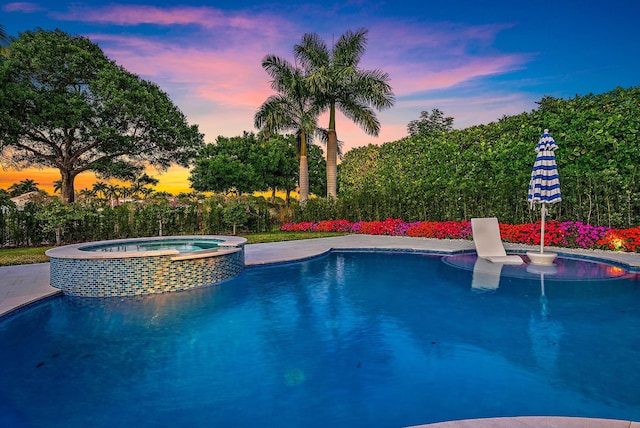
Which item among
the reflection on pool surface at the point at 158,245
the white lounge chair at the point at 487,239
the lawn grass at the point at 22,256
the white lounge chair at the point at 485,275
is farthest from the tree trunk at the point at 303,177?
the white lounge chair at the point at 485,275

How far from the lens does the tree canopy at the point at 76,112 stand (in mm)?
18000

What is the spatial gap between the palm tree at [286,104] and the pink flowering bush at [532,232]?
240 inches

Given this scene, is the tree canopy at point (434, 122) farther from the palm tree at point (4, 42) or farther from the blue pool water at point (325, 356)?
the palm tree at point (4, 42)

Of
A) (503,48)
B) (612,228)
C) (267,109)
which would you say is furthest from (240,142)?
(612,228)

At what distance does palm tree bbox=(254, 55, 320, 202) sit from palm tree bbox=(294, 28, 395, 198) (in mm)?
581

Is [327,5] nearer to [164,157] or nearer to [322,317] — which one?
[322,317]

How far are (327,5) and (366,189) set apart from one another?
807 centimetres

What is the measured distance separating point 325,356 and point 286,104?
16125 mm

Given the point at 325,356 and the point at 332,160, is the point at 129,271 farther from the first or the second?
the point at 332,160

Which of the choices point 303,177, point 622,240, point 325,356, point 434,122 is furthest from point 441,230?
point 434,122

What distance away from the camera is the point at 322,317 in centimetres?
576

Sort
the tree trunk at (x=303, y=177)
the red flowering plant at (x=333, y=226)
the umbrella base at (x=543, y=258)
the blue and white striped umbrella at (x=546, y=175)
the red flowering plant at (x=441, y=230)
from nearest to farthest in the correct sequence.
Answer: the umbrella base at (x=543, y=258)
the blue and white striped umbrella at (x=546, y=175)
the red flowering plant at (x=441, y=230)
the red flowering plant at (x=333, y=226)
the tree trunk at (x=303, y=177)

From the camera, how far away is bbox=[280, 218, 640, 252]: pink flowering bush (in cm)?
1001

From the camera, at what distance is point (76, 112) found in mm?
18188
